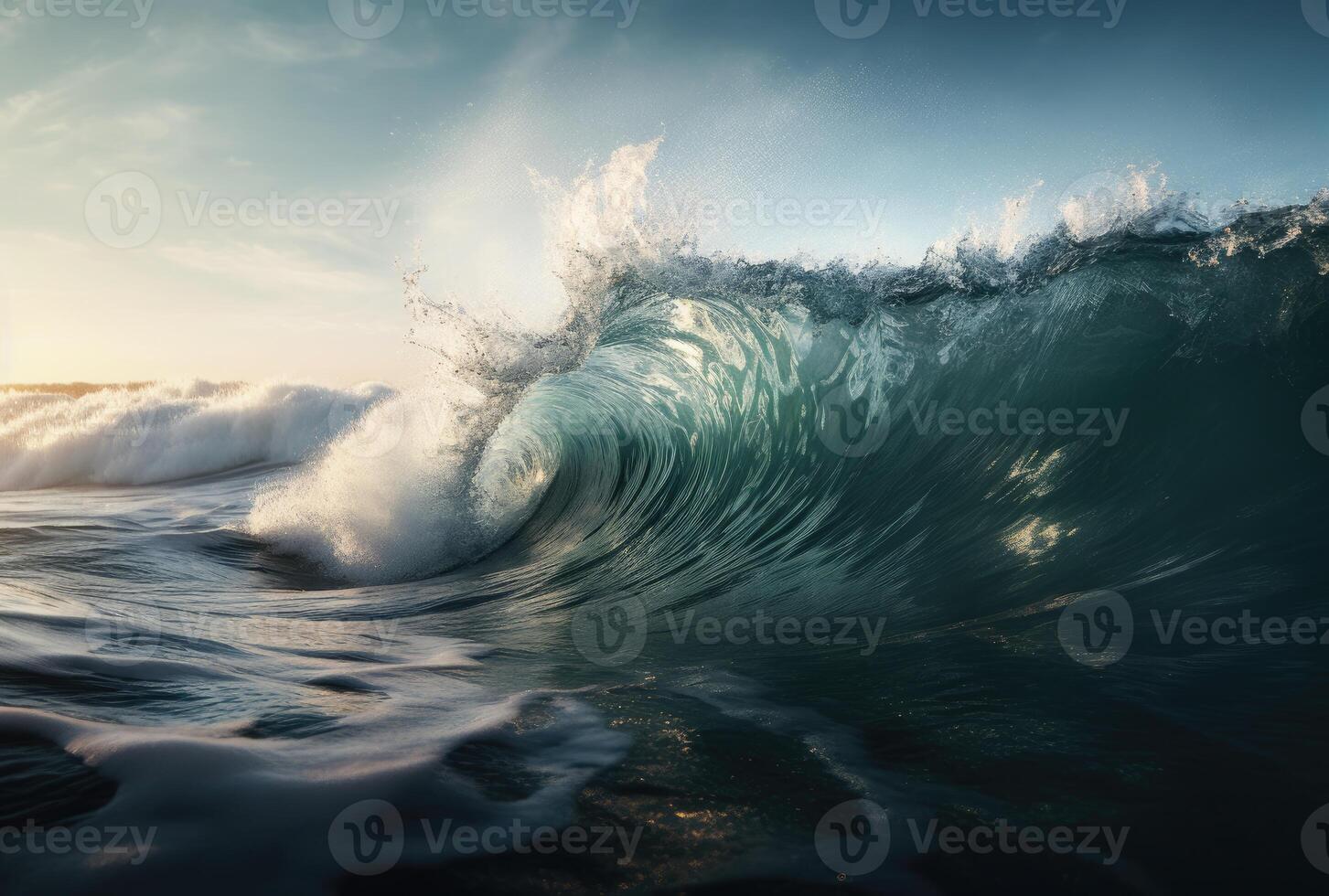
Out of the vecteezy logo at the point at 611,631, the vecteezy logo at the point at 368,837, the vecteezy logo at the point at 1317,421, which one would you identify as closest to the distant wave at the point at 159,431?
the vecteezy logo at the point at 611,631

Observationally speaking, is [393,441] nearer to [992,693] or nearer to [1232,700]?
[992,693]

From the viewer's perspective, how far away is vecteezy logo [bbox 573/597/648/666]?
159 inches

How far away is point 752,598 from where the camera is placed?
5.15 metres

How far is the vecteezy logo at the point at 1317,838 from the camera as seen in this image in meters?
1.84

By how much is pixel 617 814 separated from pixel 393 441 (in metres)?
8.59

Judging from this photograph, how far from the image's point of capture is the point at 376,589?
6.57 metres

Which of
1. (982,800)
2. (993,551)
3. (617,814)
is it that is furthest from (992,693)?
(993,551)
